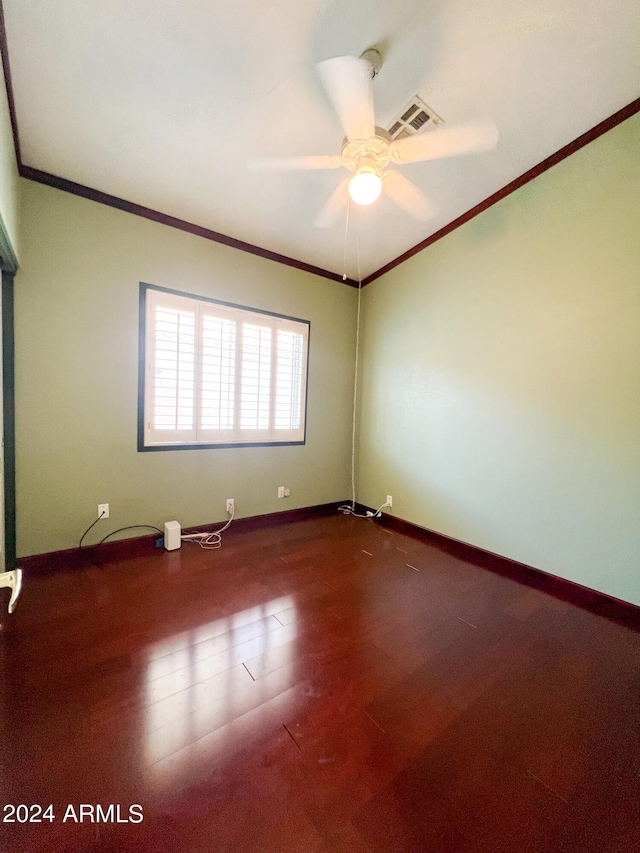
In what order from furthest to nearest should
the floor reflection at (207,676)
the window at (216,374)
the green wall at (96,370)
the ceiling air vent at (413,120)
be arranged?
the window at (216,374), the green wall at (96,370), the ceiling air vent at (413,120), the floor reflection at (207,676)

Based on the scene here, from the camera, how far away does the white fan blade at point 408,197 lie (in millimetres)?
2346

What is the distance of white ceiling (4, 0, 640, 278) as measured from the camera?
144 centimetres

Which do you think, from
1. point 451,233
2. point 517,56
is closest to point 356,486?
point 451,233

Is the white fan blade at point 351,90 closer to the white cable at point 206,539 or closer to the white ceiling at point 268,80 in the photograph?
the white ceiling at point 268,80

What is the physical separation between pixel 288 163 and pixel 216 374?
1675 millimetres

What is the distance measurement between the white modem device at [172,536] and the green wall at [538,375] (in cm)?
218

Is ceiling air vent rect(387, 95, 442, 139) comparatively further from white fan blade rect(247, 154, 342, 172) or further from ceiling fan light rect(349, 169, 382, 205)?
ceiling fan light rect(349, 169, 382, 205)

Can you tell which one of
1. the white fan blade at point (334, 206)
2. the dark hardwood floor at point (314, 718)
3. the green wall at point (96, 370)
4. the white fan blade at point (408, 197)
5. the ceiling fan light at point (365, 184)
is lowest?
the dark hardwood floor at point (314, 718)

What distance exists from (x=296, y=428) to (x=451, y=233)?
2400 millimetres

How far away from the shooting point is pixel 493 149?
2170mm

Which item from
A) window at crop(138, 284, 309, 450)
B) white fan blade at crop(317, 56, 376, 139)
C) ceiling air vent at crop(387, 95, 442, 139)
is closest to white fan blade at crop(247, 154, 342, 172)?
ceiling air vent at crop(387, 95, 442, 139)

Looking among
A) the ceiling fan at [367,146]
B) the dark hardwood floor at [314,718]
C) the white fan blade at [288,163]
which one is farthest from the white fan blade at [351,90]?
the dark hardwood floor at [314,718]

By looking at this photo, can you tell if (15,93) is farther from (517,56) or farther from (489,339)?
(489,339)

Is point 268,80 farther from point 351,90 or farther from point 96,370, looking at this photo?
point 96,370
